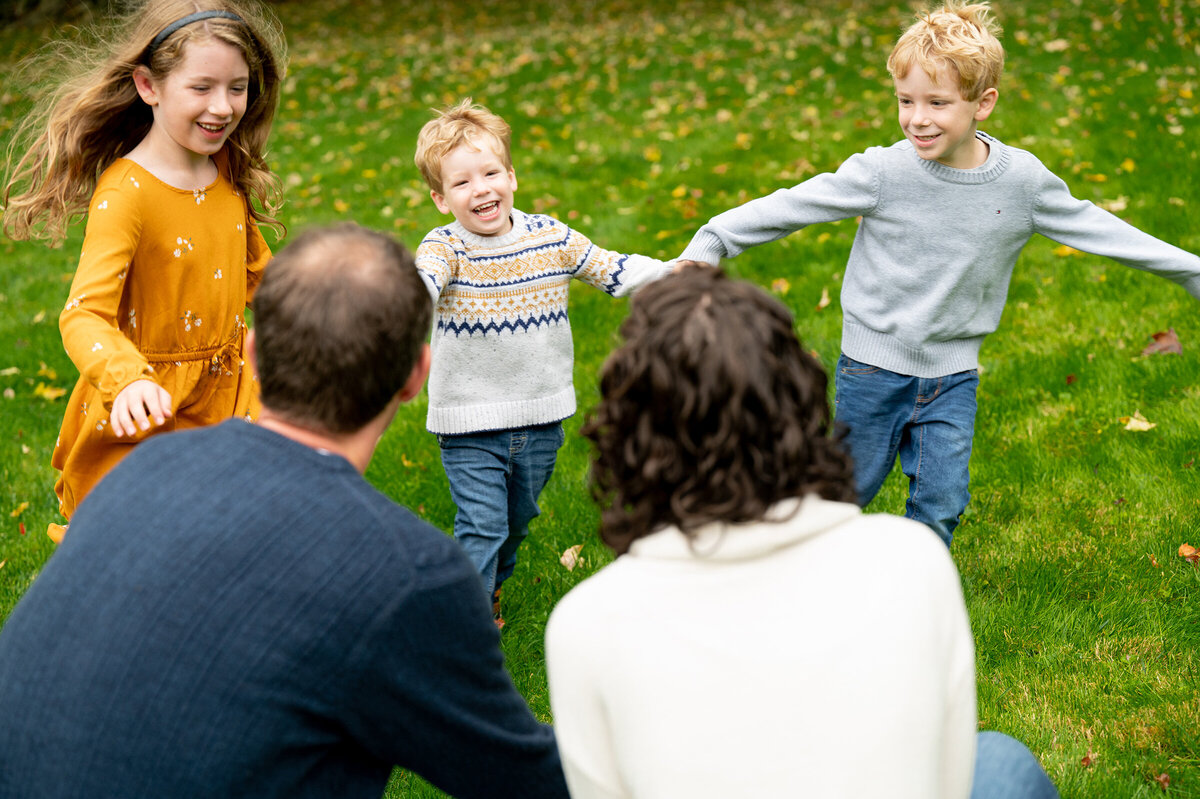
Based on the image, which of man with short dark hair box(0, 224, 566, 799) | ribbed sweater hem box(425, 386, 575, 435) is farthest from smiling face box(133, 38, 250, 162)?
man with short dark hair box(0, 224, 566, 799)

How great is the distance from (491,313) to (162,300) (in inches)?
37.7

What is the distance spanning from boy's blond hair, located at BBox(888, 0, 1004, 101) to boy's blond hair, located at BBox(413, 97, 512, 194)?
1178mm

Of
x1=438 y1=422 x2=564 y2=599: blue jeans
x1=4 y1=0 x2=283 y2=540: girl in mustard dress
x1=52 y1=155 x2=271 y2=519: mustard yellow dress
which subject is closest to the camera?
x1=52 y1=155 x2=271 y2=519: mustard yellow dress

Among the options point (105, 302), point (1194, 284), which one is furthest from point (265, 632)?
point (1194, 284)

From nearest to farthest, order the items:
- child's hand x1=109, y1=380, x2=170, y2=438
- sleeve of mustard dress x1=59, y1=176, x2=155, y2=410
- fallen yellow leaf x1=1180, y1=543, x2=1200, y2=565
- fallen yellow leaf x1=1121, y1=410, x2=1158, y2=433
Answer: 1. child's hand x1=109, y1=380, x2=170, y2=438
2. sleeve of mustard dress x1=59, y1=176, x2=155, y2=410
3. fallen yellow leaf x1=1180, y1=543, x2=1200, y2=565
4. fallen yellow leaf x1=1121, y1=410, x2=1158, y2=433

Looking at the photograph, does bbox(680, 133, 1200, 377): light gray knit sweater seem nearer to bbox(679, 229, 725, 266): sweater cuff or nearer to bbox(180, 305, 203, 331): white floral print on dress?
bbox(679, 229, 725, 266): sweater cuff

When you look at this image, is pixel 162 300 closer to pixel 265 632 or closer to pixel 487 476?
pixel 487 476

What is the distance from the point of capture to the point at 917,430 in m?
3.62

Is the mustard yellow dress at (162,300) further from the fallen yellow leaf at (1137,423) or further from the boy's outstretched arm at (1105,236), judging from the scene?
the fallen yellow leaf at (1137,423)

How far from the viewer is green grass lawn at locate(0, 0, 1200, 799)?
134 inches

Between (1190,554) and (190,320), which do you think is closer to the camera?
(190,320)

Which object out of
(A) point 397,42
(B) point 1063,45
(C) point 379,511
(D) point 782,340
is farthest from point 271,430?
(A) point 397,42

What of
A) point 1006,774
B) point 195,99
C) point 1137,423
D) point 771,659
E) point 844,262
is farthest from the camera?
point 844,262

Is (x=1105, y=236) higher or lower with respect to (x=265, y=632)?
lower
